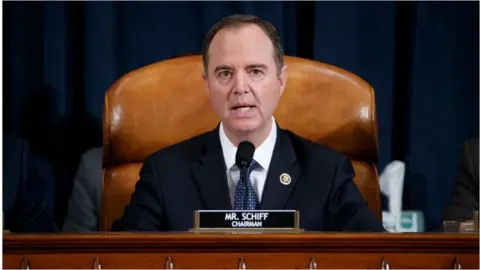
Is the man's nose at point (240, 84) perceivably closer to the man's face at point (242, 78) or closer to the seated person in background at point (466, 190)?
the man's face at point (242, 78)

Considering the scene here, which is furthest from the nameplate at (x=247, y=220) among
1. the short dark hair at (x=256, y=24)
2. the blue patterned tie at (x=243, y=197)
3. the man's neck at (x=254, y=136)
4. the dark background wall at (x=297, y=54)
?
the dark background wall at (x=297, y=54)

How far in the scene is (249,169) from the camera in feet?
5.97

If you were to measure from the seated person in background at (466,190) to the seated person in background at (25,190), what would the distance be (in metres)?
1.09

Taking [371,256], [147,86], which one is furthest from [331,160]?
[371,256]

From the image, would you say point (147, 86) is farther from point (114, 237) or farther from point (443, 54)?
point (443, 54)

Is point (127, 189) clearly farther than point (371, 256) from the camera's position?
Yes

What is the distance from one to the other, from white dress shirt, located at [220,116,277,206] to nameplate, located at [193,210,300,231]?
39 centimetres

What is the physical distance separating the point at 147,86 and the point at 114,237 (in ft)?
2.57

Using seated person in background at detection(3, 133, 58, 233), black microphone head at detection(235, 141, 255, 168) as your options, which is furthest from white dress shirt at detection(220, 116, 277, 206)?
seated person in background at detection(3, 133, 58, 233)

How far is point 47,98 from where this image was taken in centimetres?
259

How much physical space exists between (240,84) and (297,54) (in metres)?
0.76

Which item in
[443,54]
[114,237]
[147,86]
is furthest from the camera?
[443,54]

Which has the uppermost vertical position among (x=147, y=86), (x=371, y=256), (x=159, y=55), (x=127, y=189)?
(x=159, y=55)

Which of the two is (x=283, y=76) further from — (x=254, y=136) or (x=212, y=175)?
(x=212, y=175)
